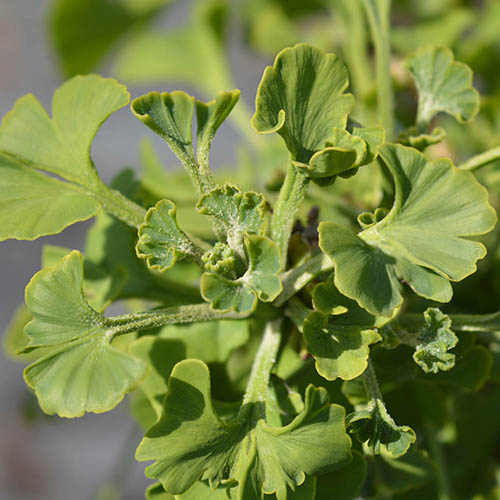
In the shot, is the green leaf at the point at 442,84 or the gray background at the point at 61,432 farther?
the gray background at the point at 61,432

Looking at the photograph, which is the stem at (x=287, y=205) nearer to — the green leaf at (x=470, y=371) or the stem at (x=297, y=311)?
the stem at (x=297, y=311)

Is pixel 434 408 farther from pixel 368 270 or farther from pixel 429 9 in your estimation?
pixel 429 9

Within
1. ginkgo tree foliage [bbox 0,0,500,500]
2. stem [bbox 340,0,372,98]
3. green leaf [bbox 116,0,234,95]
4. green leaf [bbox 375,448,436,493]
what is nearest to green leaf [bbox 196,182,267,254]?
ginkgo tree foliage [bbox 0,0,500,500]

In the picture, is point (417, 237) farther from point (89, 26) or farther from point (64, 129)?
point (89, 26)

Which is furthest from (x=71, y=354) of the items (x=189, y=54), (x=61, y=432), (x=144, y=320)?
(x=61, y=432)

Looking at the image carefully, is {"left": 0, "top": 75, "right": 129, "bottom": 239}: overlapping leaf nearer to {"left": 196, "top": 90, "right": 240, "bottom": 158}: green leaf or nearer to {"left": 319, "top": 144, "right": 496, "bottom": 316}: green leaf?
{"left": 196, "top": 90, "right": 240, "bottom": 158}: green leaf

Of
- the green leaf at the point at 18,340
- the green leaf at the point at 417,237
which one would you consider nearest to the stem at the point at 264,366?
the green leaf at the point at 417,237


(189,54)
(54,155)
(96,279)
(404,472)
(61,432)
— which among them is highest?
A: (54,155)

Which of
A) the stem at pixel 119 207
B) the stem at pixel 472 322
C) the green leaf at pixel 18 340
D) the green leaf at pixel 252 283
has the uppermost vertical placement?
the stem at pixel 119 207
